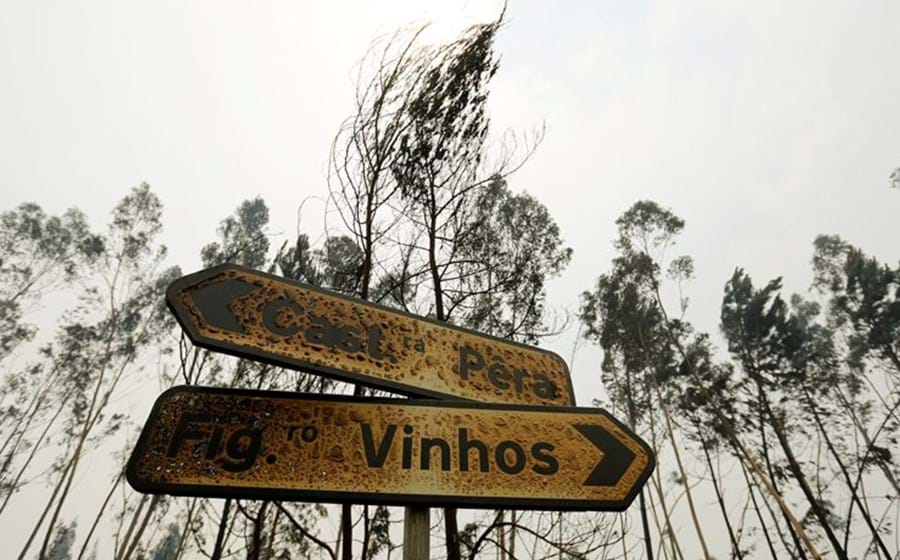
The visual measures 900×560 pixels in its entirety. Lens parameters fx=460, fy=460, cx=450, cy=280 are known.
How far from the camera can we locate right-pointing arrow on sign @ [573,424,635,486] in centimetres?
144

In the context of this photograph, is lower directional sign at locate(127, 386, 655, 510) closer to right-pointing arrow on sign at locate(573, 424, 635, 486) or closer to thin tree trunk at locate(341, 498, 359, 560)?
right-pointing arrow on sign at locate(573, 424, 635, 486)

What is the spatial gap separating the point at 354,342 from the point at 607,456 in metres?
0.91

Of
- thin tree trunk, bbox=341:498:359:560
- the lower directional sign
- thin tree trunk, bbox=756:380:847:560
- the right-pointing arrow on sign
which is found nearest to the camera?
the lower directional sign

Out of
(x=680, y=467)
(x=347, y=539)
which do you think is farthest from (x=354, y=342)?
(x=680, y=467)

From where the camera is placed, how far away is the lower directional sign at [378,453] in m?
1.22

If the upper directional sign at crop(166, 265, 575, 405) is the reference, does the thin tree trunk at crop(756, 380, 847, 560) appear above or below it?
above

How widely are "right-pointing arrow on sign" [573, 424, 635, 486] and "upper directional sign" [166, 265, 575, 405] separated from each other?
23 cm

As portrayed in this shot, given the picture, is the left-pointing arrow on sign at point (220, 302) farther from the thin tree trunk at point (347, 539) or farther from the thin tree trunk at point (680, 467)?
the thin tree trunk at point (680, 467)

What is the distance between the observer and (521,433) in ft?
4.94

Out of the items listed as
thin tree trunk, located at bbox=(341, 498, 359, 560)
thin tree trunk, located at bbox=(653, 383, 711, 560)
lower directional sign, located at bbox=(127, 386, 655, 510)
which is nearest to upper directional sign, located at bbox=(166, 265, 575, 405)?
lower directional sign, located at bbox=(127, 386, 655, 510)

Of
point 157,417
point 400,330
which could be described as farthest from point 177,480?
point 400,330

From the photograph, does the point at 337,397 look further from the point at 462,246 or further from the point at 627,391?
the point at 627,391

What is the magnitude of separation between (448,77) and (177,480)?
11.8 feet

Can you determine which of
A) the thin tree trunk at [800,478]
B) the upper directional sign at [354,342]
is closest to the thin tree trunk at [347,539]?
the upper directional sign at [354,342]
